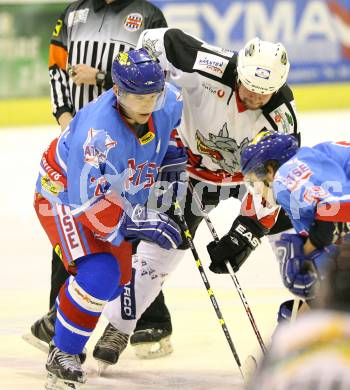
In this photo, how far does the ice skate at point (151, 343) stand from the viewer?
441 cm

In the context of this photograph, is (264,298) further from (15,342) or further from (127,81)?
(127,81)

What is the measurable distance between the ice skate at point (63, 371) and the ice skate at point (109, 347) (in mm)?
356

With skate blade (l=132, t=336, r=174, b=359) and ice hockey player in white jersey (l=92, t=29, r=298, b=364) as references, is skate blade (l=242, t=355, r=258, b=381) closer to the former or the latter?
ice hockey player in white jersey (l=92, t=29, r=298, b=364)

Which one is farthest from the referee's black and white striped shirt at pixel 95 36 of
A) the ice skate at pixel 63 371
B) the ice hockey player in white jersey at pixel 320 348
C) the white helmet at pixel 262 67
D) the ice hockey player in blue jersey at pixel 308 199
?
the ice hockey player in white jersey at pixel 320 348

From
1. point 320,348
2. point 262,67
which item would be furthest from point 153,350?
point 320,348

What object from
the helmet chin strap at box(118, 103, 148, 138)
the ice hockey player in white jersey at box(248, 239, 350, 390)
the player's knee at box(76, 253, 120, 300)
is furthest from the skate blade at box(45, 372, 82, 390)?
the ice hockey player in white jersey at box(248, 239, 350, 390)

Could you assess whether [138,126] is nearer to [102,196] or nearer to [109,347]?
[102,196]

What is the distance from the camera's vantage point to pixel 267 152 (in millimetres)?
3324

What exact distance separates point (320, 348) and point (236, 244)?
2057 mm

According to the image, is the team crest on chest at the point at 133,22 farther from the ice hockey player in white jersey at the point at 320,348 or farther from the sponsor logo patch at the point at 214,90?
the ice hockey player in white jersey at the point at 320,348

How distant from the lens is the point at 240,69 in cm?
388

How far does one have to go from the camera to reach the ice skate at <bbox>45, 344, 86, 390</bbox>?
373 cm

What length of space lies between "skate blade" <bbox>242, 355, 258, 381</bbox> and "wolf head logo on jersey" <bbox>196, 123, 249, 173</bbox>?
79 centimetres

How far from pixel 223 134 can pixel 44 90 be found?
18.8ft
